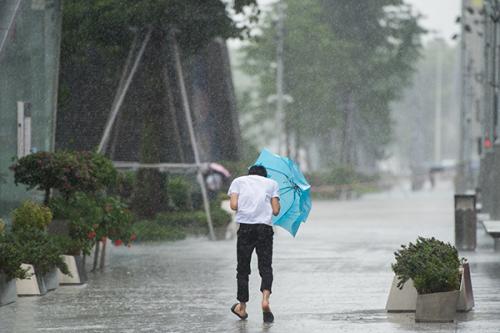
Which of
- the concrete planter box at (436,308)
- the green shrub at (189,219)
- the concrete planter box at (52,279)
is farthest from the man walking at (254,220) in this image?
the green shrub at (189,219)

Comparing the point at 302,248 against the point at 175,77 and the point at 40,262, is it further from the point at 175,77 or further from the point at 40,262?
the point at 40,262

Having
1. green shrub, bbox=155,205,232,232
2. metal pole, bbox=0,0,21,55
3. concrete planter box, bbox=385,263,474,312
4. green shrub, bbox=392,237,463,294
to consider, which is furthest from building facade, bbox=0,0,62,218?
green shrub, bbox=392,237,463,294

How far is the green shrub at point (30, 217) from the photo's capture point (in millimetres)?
21125

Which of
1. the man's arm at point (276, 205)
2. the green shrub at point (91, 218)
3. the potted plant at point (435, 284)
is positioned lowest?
the potted plant at point (435, 284)

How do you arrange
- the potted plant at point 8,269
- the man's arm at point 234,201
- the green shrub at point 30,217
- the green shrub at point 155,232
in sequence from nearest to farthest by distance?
the man's arm at point 234,201 → the potted plant at point 8,269 → the green shrub at point 30,217 → the green shrub at point 155,232

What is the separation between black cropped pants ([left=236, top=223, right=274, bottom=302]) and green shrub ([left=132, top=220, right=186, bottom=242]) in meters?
17.5

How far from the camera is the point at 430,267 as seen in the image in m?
16.0

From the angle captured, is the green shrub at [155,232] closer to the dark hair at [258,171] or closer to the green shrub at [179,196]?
the green shrub at [179,196]

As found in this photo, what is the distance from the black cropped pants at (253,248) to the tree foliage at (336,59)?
60.7 m

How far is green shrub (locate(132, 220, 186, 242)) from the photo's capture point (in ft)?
114

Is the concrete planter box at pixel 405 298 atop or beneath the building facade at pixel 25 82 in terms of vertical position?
beneath

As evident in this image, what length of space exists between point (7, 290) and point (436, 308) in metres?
5.57

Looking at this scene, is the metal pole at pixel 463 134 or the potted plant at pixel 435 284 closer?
the potted plant at pixel 435 284

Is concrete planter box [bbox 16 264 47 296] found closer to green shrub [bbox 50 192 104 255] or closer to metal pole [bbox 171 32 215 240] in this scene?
green shrub [bbox 50 192 104 255]
